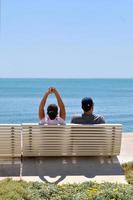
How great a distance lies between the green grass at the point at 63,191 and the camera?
620 centimetres

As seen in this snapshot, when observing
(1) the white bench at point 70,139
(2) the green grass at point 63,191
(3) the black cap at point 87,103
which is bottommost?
(2) the green grass at point 63,191

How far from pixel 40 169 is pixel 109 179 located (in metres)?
1.16

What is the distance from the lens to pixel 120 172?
8086mm

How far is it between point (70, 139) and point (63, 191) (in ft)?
6.13

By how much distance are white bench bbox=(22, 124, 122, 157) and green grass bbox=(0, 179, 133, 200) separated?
1.49m

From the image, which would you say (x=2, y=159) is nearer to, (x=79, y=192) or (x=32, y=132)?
(x=32, y=132)

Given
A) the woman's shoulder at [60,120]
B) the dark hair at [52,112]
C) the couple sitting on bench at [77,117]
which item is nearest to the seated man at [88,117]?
the couple sitting on bench at [77,117]

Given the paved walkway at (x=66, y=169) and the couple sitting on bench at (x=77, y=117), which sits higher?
the couple sitting on bench at (x=77, y=117)

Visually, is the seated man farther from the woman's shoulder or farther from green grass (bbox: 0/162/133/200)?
green grass (bbox: 0/162/133/200)

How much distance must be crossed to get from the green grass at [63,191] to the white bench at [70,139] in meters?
1.49

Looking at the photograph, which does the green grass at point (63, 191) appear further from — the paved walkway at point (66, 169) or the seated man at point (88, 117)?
the seated man at point (88, 117)

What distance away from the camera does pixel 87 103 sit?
347 inches

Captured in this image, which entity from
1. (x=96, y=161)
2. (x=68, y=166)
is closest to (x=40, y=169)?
(x=68, y=166)

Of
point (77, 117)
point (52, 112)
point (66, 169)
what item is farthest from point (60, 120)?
point (66, 169)
